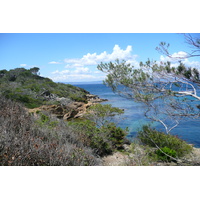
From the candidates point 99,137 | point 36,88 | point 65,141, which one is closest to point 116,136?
point 99,137

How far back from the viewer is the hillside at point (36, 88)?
1652 centimetres

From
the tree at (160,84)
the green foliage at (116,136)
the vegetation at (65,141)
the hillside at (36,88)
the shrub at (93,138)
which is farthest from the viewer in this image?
the hillside at (36,88)

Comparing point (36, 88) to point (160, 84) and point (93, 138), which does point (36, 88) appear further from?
point (160, 84)

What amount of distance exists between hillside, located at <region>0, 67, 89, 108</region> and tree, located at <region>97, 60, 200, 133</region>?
9.79 m

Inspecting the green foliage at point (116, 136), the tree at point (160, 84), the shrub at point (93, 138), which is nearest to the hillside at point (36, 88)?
the green foliage at point (116, 136)

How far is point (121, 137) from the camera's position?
6836mm

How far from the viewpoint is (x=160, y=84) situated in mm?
4410

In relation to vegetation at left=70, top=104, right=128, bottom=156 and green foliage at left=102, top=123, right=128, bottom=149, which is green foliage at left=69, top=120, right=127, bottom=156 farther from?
green foliage at left=102, top=123, right=128, bottom=149

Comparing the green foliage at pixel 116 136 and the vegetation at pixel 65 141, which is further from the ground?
the vegetation at pixel 65 141

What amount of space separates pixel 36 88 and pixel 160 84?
1682 centimetres

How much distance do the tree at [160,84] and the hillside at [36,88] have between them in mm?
9791

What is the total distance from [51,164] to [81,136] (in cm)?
259

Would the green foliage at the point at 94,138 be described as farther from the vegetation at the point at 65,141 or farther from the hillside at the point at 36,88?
the hillside at the point at 36,88
